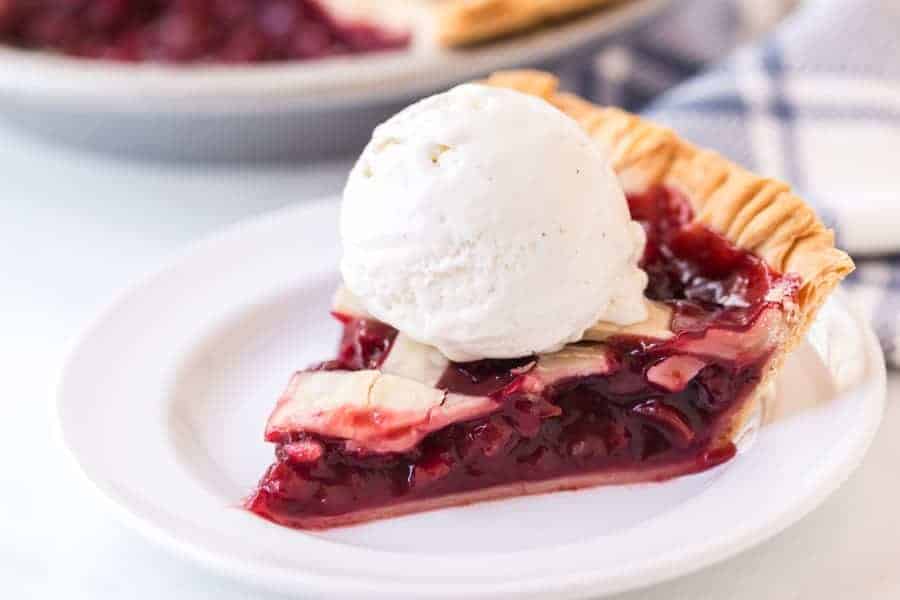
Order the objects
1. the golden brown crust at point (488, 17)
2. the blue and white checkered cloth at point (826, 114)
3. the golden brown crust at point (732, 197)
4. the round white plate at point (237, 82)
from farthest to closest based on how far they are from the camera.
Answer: the golden brown crust at point (488, 17) → the round white plate at point (237, 82) → the blue and white checkered cloth at point (826, 114) → the golden brown crust at point (732, 197)

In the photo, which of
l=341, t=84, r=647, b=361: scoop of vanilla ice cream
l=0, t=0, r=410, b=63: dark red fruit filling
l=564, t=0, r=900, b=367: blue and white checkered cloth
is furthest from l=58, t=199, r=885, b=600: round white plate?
l=0, t=0, r=410, b=63: dark red fruit filling

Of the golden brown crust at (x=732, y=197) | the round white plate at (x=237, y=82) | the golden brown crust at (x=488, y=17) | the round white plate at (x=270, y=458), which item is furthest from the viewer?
the golden brown crust at (x=488, y=17)

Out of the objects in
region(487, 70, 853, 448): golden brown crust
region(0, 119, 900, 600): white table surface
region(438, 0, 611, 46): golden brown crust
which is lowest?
region(0, 119, 900, 600): white table surface

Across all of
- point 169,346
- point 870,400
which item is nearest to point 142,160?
point 169,346

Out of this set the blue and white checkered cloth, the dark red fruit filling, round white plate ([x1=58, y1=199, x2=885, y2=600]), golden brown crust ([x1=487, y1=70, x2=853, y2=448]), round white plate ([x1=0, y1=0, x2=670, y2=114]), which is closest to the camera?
round white plate ([x1=58, y1=199, x2=885, y2=600])

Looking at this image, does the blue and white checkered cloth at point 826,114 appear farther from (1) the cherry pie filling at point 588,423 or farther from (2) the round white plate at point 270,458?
(1) the cherry pie filling at point 588,423

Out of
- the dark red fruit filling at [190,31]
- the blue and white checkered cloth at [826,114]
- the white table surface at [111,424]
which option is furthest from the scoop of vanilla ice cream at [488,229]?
the dark red fruit filling at [190,31]

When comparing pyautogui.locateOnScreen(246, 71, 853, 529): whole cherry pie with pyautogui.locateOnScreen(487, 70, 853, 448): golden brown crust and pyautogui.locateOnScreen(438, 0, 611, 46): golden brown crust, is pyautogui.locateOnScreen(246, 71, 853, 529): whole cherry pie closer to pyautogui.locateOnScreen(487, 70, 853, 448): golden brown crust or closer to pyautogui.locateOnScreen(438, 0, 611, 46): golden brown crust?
pyautogui.locateOnScreen(487, 70, 853, 448): golden brown crust
